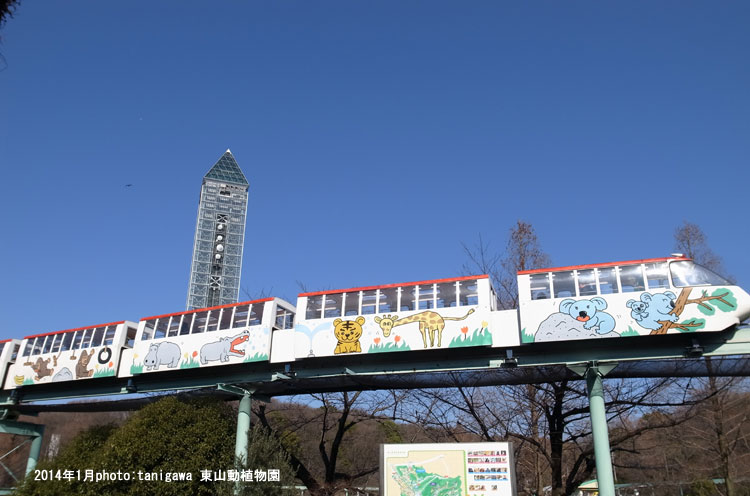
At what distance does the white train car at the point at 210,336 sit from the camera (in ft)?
72.5

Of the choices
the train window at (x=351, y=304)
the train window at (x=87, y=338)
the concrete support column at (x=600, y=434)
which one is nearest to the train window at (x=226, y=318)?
the train window at (x=351, y=304)

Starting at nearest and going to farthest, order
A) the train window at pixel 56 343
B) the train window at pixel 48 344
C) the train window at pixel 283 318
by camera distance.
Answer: the train window at pixel 283 318 → the train window at pixel 56 343 → the train window at pixel 48 344

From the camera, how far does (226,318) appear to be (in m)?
23.1

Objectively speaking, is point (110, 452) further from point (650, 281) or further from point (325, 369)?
point (650, 281)

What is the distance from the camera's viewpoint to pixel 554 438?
20.8 meters

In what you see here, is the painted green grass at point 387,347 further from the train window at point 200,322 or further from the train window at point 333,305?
the train window at point 200,322

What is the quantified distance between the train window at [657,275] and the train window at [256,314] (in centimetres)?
1388

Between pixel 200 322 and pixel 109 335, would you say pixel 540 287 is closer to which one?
pixel 200 322

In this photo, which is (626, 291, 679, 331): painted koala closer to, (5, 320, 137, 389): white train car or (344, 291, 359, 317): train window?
(344, 291, 359, 317): train window

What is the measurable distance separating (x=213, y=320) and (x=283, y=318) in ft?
9.84

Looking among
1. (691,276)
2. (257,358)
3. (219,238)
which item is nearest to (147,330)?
(257,358)

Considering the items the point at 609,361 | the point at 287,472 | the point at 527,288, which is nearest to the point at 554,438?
the point at 609,361

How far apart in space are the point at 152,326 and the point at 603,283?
1891cm

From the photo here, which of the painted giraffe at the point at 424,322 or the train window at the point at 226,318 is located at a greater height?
the train window at the point at 226,318
